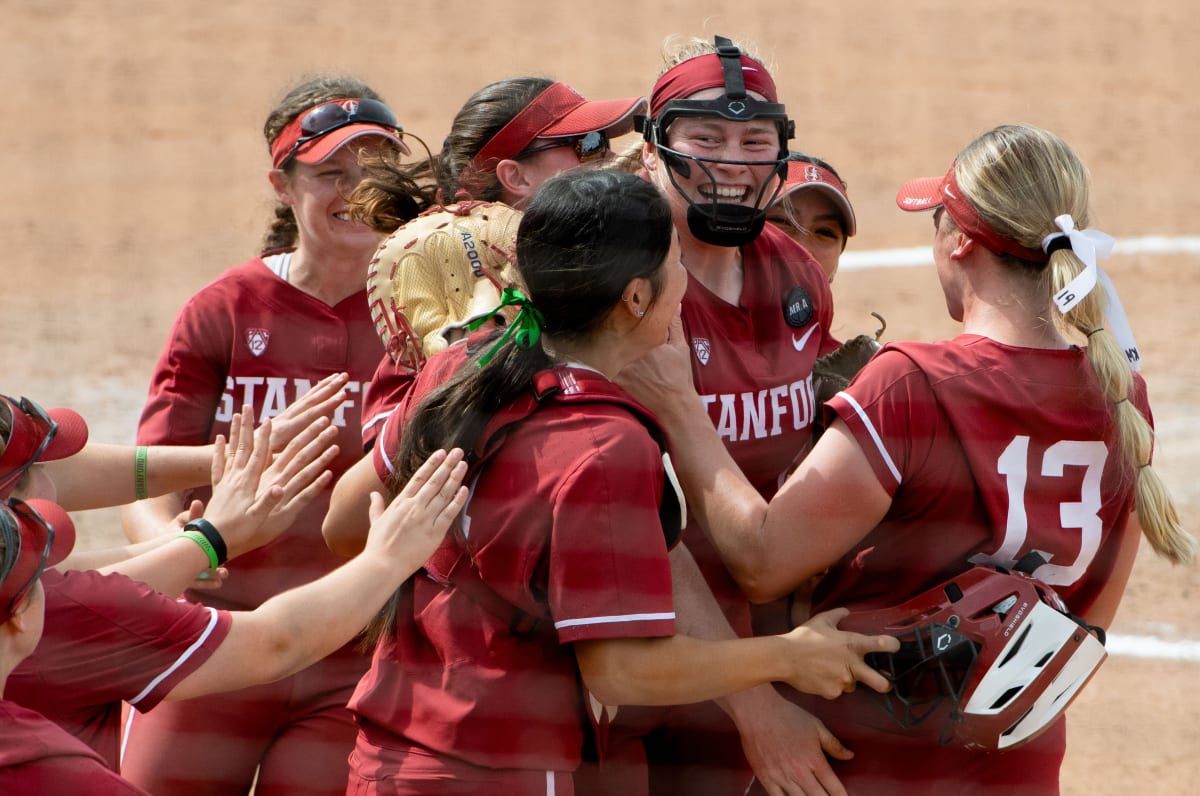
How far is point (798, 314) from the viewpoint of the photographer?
107 inches

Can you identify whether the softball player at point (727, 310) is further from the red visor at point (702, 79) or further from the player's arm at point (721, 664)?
the player's arm at point (721, 664)

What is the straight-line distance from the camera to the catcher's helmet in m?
2.15

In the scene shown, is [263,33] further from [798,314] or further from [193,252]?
[798,314]

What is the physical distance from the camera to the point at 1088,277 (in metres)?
2.13

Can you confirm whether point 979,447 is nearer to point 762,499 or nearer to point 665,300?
point 762,499

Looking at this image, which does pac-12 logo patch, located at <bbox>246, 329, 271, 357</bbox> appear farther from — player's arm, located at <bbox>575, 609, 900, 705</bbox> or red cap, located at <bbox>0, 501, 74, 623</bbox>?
player's arm, located at <bbox>575, 609, 900, 705</bbox>

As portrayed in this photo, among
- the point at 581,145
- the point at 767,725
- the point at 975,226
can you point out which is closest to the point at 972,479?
the point at 975,226

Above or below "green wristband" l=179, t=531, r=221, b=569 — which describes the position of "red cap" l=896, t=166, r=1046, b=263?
above

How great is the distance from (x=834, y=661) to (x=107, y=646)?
107cm

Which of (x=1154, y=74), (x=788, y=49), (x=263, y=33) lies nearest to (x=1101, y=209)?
(x=1154, y=74)

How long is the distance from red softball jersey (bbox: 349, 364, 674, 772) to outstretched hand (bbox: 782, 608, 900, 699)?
0.79ft

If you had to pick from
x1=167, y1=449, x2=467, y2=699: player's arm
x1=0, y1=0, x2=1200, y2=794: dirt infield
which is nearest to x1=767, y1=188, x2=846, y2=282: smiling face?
x1=167, y1=449, x2=467, y2=699: player's arm

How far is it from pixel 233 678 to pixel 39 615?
334 millimetres

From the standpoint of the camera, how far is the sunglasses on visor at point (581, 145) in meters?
2.96
